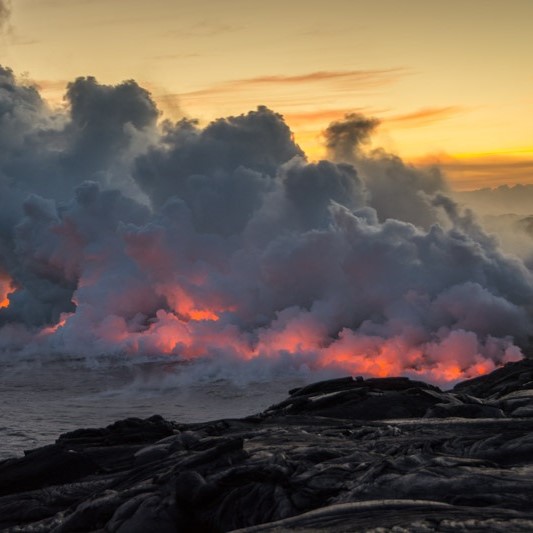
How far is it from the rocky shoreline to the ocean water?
14.8 m

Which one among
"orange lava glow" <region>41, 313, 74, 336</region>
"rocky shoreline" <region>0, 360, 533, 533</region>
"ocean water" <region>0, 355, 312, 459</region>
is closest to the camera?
"rocky shoreline" <region>0, 360, 533, 533</region>

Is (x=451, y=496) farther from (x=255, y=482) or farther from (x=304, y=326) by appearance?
(x=304, y=326)

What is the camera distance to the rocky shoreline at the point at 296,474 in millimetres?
15492

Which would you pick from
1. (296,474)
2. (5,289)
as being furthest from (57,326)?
(296,474)

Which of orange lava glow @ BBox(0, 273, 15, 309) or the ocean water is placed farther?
orange lava glow @ BBox(0, 273, 15, 309)

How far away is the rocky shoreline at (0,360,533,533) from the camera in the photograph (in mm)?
15492

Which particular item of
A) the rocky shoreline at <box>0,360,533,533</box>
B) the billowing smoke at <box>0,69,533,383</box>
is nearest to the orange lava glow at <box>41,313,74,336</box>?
the billowing smoke at <box>0,69,533,383</box>

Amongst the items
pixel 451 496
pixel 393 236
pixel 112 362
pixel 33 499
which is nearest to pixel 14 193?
pixel 112 362

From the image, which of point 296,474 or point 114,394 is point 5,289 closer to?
point 114,394

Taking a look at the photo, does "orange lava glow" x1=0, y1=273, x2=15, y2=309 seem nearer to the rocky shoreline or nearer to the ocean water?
the ocean water

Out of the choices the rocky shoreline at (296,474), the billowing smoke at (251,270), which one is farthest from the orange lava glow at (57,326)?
the rocky shoreline at (296,474)

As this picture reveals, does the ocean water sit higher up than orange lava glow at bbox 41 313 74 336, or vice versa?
orange lava glow at bbox 41 313 74 336

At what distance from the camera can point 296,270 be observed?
68938mm

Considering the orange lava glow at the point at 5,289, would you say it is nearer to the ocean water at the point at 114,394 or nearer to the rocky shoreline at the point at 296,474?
the ocean water at the point at 114,394
